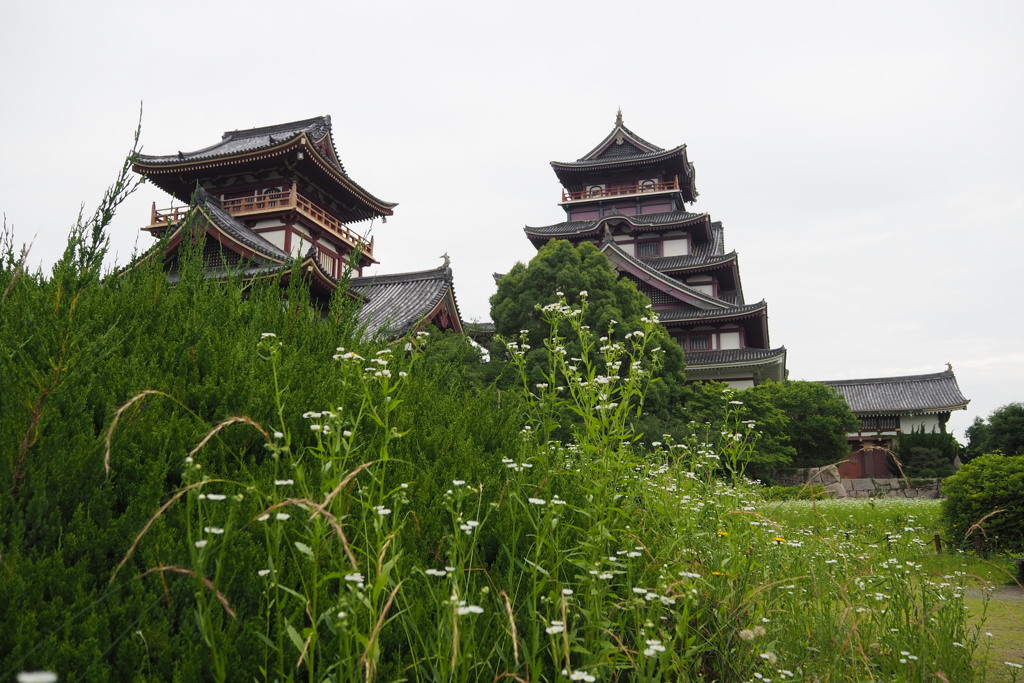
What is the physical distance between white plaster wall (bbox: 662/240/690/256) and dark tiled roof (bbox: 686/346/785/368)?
5.65 m

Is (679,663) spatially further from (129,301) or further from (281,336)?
(129,301)

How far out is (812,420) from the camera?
21391 millimetres

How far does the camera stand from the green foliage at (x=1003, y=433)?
86.2ft

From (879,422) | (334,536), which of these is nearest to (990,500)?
(334,536)

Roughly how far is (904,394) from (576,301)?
71.8ft

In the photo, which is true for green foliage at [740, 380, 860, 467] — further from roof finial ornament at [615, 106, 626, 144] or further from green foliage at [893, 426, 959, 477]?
roof finial ornament at [615, 106, 626, 144]

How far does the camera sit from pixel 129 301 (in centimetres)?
351

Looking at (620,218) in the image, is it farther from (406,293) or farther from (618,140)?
(406,293)

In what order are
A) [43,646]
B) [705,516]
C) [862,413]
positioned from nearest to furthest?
[43,646] → [705,516] → [862,413]

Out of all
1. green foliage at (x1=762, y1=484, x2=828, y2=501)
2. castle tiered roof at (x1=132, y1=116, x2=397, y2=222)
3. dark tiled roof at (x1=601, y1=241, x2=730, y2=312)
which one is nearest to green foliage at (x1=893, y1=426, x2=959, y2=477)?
dark tiled roof at (x1=601, y1=241, x2=730, y2=312)

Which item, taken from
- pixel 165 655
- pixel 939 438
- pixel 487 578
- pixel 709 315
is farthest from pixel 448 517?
pixel 939 438

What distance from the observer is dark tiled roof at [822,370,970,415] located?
29.6m

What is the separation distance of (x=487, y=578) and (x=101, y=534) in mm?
1319

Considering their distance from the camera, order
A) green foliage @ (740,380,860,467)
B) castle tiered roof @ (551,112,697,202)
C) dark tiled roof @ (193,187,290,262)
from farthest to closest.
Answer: castle tiered roof @ (551,112,697,202), green foliage @ (740,380,860,467), dark tiled roof @ (193,187,290,262)
